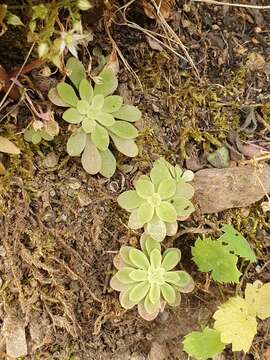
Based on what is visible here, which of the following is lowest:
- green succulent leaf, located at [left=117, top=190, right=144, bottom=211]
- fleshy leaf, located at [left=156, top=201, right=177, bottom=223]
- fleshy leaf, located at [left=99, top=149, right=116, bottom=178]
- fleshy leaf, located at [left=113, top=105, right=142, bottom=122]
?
fleshy leaf, located at [left=156, top=201, right=177, bottom=223]

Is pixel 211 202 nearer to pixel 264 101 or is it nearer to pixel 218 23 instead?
pixel 264 101

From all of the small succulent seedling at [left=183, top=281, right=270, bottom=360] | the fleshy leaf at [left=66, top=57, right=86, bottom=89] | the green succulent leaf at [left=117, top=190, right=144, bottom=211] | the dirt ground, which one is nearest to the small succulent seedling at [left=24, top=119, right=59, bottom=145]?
the dirt ground

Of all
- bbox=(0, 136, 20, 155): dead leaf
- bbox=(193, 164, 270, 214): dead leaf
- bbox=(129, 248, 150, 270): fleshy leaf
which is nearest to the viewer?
bbox=(0, 136, 20, 155): dead leaf

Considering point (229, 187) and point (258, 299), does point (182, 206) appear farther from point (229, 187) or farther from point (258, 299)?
point (258, 299)

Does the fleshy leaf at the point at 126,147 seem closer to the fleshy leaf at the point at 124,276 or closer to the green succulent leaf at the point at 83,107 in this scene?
the green succulent leaf at the point at 83,107

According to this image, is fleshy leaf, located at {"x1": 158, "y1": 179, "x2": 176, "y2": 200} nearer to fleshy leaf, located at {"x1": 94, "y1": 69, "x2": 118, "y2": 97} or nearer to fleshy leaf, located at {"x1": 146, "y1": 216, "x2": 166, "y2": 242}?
fleshy leaf, located at {"x1": 146, "y1": 216, "x2": 166, "y2": 242}

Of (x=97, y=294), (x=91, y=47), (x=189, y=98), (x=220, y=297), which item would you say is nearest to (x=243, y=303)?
(x=220, y=297)

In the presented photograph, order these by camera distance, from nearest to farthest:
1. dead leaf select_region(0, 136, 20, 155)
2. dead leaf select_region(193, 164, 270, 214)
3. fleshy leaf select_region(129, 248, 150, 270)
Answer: dead leaf select_region(0, 136, 20, 155) → fleshy leaf select_region(129, 248, 150, 270) → dead leaf select_region(193, 164, 270, 214)
